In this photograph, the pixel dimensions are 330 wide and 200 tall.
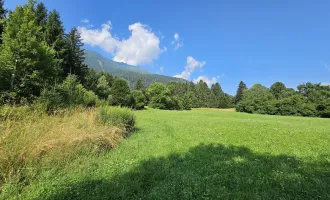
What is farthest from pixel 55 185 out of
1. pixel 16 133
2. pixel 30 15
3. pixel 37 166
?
pixel 30 15

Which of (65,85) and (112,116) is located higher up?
(65,85)

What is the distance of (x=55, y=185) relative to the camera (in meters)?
3.79

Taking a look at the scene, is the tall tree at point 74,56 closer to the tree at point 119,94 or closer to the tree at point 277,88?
the tree at point 119,94

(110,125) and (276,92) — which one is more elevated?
(276,92)

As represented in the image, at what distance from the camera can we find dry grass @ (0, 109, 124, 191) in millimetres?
3914

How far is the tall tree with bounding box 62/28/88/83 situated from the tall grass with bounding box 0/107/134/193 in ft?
110

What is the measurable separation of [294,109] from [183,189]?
5152 cm

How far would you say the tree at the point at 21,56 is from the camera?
50.5 ft

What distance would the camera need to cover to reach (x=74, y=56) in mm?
37594

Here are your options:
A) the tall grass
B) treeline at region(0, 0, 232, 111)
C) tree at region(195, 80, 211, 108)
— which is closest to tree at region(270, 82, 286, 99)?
tree at region(195, 80, 211, 108)

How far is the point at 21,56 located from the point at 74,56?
914 inches

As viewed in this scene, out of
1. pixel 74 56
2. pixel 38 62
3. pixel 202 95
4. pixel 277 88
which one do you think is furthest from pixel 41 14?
pixel 277 88

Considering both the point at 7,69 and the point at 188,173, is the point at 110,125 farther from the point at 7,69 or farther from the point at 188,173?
the point at 7,69

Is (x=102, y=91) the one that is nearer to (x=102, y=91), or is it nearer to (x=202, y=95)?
(x=102, y=91)
